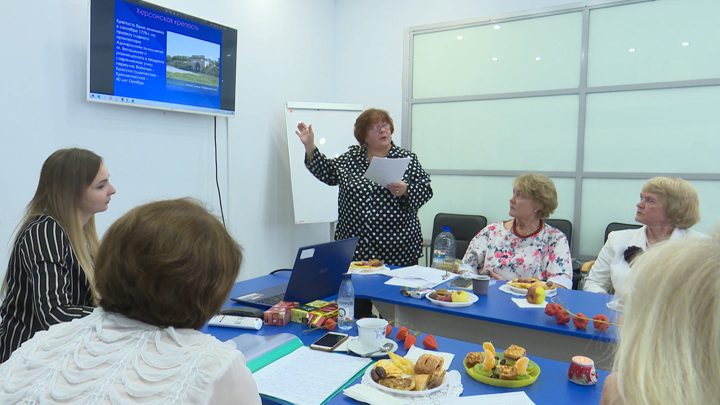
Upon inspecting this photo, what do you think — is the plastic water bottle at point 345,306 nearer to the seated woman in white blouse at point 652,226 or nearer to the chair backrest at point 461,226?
the seated woman in white blouse at point 652,226

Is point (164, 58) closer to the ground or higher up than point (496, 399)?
higher up

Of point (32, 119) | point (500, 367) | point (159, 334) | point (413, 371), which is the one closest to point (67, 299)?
point (159, 334)

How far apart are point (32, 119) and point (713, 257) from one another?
123 inches

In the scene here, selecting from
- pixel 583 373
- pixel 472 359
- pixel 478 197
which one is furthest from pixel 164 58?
pixel 583 373

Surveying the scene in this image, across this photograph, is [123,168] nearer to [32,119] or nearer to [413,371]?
[32,119]

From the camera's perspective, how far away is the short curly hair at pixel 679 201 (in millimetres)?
2422

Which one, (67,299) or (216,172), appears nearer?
(67,299)

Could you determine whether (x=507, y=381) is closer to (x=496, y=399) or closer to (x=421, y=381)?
(x=496, y=399)

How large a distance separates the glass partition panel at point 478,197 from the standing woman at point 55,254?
3.41 m

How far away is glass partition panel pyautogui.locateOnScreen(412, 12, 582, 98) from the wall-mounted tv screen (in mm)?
1954

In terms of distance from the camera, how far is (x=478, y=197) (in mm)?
4559

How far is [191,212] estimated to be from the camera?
36.0 inches

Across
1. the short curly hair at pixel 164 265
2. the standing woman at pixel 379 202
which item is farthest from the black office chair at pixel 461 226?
the short curly hair at pixel 164 265

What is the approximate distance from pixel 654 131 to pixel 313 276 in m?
3.26
